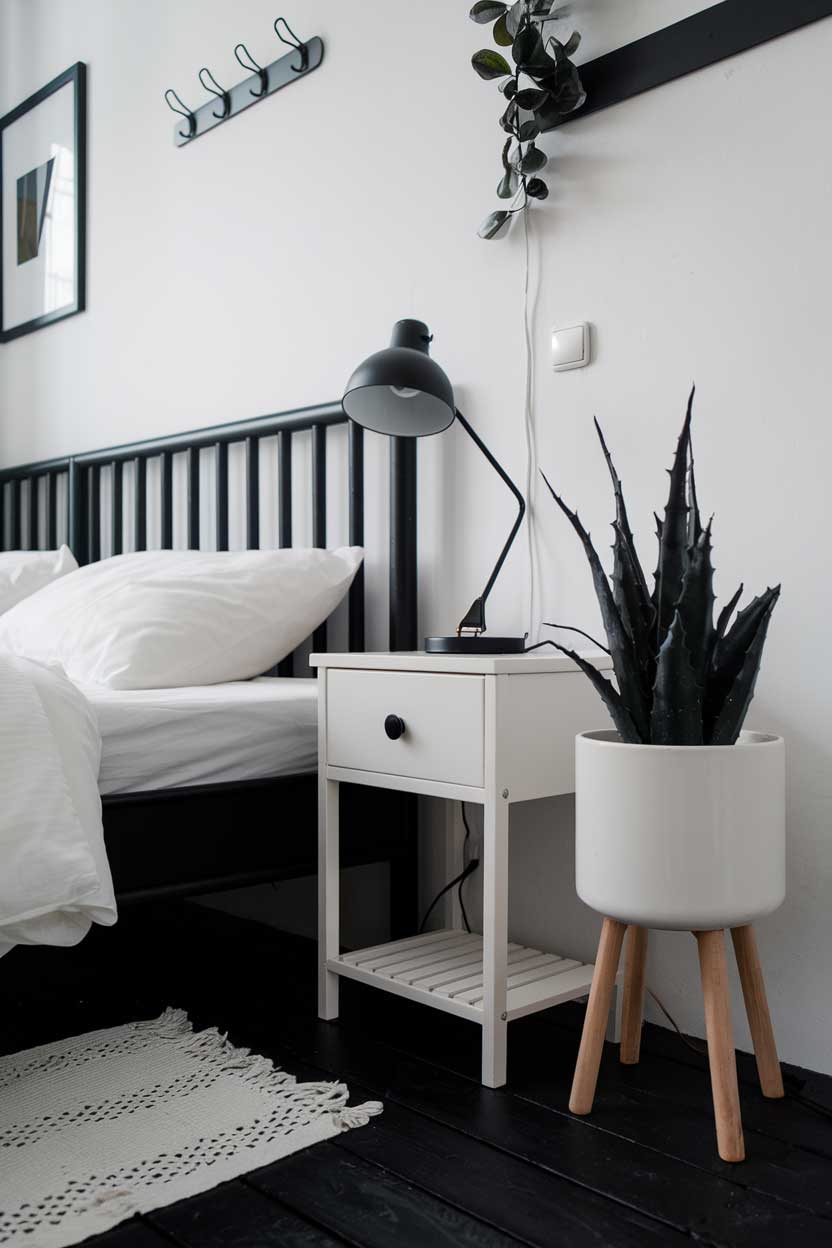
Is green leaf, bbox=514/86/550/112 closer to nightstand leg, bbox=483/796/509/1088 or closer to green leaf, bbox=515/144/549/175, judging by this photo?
green leaf, bbox=515/144/549/175

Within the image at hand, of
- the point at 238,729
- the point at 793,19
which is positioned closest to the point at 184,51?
the point at 793,19

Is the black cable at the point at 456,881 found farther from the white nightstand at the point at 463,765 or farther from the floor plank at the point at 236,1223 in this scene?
the floor plank at the point at 236,1223

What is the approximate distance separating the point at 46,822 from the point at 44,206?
2.38 meters

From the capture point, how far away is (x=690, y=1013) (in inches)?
60.1

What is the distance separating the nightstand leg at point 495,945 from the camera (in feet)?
4.38

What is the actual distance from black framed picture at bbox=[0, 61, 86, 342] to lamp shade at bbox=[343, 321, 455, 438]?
4.91ft

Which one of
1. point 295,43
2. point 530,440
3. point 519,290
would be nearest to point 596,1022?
point 530,440

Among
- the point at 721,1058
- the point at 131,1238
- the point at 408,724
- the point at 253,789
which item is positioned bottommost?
the point at 131,1238

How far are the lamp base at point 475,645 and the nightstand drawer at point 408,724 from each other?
0.08 meters

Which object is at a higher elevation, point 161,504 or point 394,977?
point 161,504

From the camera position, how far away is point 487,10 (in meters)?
1.67

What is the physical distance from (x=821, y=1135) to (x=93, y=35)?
9.85 feet

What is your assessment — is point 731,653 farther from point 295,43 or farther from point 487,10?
point 295,43

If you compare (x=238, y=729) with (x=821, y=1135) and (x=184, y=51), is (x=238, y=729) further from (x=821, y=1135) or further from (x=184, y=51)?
(x=184, y=51)
